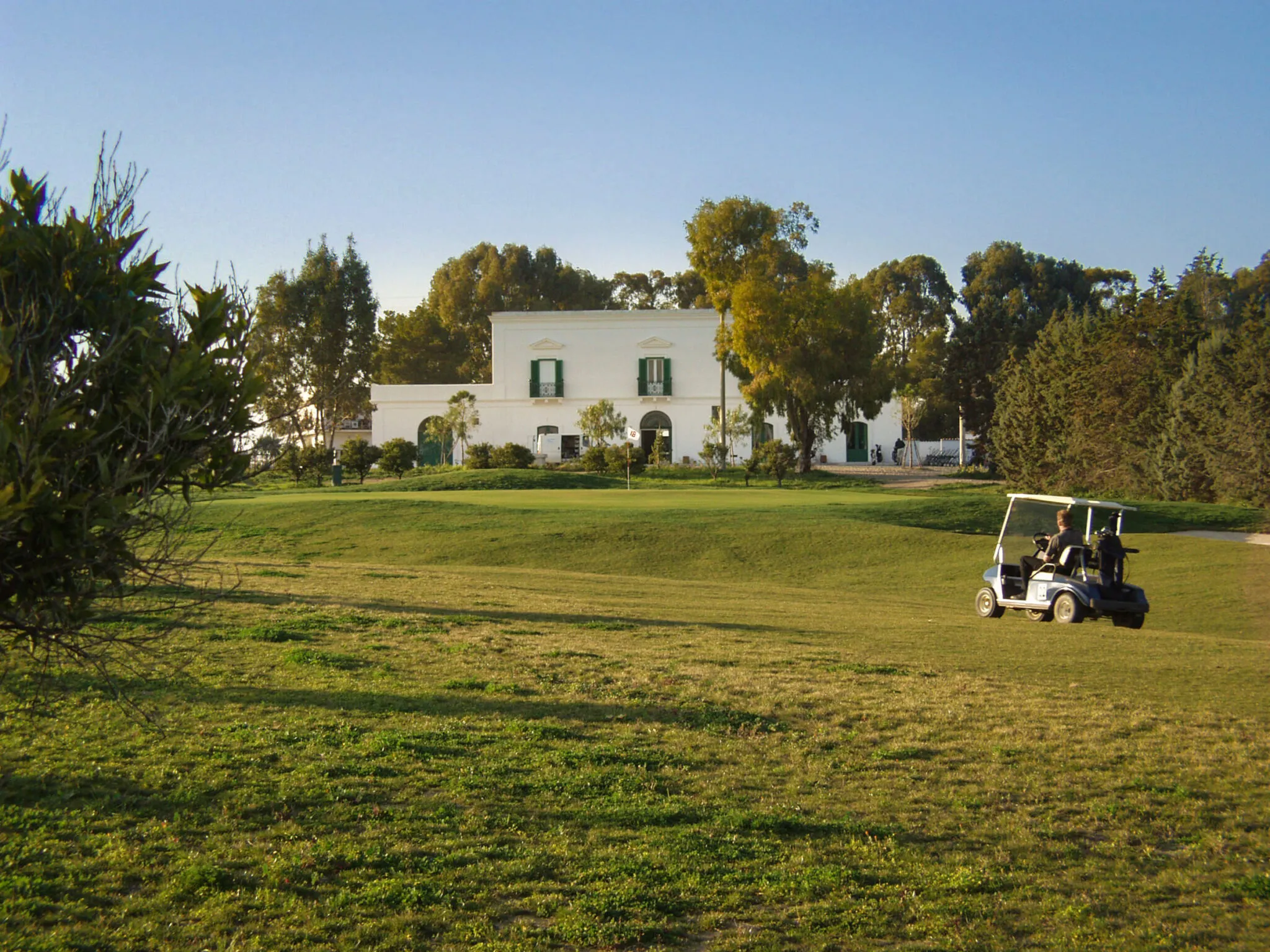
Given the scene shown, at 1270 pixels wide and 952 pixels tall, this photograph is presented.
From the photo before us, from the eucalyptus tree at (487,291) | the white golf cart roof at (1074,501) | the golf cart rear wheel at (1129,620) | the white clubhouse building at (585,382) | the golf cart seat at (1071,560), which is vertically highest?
the eucalyptus tree at (487,291)

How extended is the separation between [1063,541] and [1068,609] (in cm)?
108

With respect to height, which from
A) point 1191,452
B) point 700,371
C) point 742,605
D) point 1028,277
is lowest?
point 742,605

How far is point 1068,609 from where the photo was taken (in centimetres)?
1600

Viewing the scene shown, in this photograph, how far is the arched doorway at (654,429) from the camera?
6353cm

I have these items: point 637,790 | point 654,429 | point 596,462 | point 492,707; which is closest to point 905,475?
point 596,462

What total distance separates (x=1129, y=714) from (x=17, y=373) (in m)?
8.82

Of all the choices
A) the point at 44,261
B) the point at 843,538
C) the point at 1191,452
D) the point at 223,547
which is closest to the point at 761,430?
the point at 1191,452

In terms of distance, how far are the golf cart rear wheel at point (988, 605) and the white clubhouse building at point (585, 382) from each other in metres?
45.7

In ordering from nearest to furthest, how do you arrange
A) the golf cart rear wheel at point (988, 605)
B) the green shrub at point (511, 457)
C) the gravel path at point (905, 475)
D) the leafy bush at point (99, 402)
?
the leafy bush at point (99, 402) < the golf cart rear wheel at point (988, 605) < the gravel path at point (905, 475) < the green shrub at point (511, 457)

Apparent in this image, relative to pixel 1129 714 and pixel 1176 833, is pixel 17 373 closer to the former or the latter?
pixel 1176 833

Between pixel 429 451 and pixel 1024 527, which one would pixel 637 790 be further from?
pixel 429 451

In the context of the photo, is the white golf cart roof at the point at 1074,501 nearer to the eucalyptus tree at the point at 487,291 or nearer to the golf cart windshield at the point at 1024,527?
the golf cart windshield at the point at 1024,527

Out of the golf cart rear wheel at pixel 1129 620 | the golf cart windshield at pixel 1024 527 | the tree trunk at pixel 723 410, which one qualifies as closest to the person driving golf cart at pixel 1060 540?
the golf cart windshield at pixel 1024 527

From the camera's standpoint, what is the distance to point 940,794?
6.97 metres
